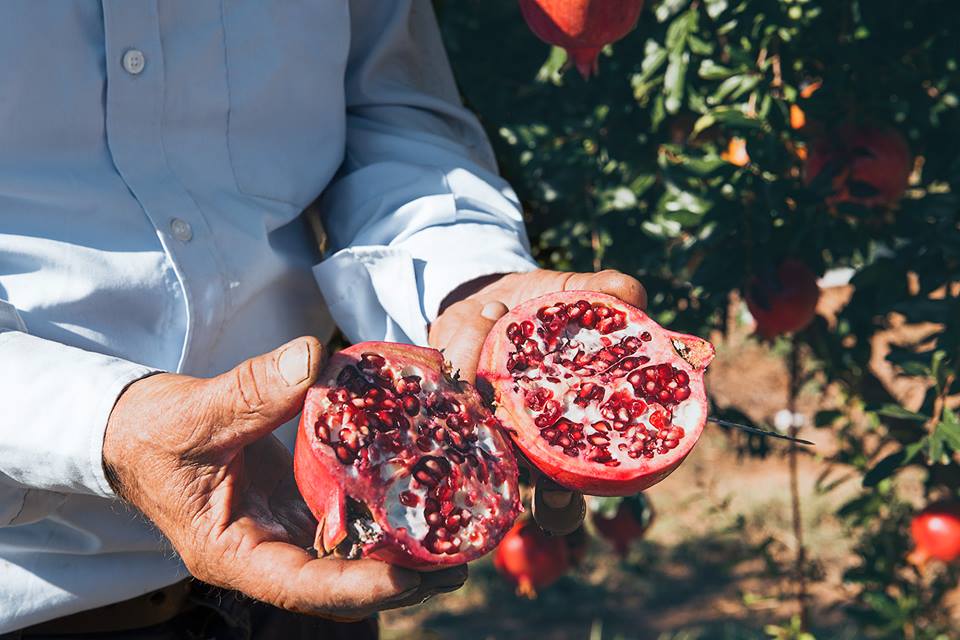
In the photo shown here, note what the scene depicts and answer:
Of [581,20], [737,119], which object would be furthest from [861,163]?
[581,20]

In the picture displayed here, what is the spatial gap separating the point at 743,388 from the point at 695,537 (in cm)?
92

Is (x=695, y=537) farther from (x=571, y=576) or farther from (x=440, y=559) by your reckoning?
(x=440, y=559)

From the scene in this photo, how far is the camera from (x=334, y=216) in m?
1.59

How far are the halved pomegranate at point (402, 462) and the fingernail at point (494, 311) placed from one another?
138 mm

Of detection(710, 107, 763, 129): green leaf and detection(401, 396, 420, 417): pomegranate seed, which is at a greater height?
detection(401, 396, 420, 417): pomegranate seed

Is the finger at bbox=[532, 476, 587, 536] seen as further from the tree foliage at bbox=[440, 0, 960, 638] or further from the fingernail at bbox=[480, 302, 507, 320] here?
the tree foliage at bbox=[440, 0, 960, 638]

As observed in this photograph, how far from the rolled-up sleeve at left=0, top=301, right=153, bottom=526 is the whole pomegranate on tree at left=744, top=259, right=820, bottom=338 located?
4.10 ft

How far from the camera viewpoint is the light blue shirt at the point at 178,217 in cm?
119

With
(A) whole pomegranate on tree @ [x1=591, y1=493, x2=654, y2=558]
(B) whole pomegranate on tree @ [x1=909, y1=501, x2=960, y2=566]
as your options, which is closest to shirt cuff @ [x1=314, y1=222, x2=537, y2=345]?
(A) whole pomegranate on tree @ [x1=591, y1=493, x2=654, y2=558]

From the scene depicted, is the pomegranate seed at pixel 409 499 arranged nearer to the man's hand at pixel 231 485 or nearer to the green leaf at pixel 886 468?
the man's hand at pixel 231 485

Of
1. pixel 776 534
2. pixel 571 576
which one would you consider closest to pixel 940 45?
pixel 776 534

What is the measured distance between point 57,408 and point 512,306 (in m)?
0.57

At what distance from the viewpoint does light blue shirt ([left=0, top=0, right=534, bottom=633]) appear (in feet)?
3.91

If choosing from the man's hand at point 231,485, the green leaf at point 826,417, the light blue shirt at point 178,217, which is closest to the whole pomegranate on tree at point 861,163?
the green leaf at point 826,417
